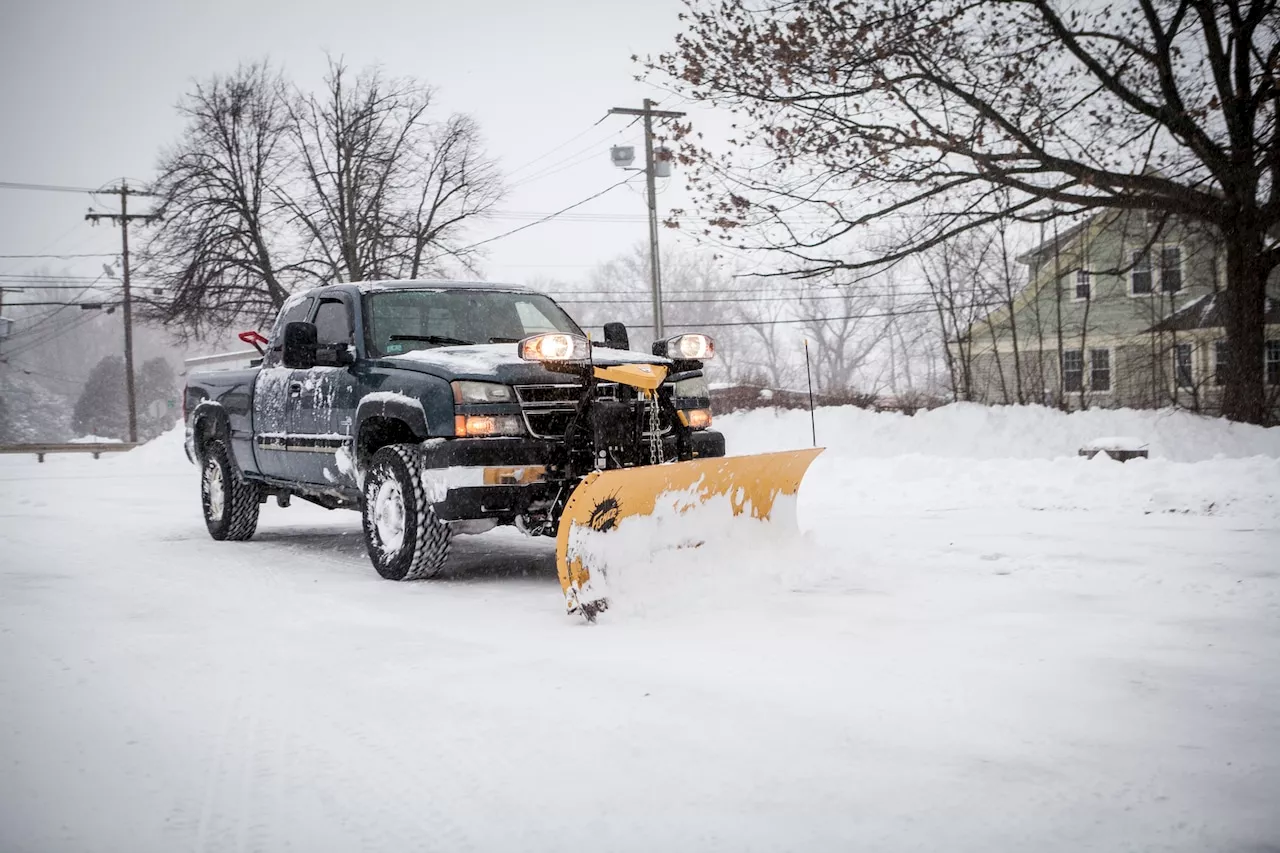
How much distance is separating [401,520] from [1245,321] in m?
13.2

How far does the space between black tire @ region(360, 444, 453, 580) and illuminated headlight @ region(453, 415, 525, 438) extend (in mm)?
390

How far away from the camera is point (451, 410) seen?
20.0 feet

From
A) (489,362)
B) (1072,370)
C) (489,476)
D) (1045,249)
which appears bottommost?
(489,476)

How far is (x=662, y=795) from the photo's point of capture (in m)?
3.00

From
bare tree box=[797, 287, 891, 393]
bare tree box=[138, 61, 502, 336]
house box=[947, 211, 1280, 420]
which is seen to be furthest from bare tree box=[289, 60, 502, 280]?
bare tree box=[797, 287, 891, 393]

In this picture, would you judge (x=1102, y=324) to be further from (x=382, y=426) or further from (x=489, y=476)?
(x=489, y=476)

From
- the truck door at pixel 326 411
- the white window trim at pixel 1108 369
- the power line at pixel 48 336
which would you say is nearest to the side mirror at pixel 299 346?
the truck door at pixel 326 411

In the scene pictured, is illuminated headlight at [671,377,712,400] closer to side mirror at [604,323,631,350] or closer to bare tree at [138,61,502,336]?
side mirror at [604,323,631,350]

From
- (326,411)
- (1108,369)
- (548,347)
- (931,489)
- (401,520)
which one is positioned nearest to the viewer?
(548,347)

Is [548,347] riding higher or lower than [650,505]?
higher

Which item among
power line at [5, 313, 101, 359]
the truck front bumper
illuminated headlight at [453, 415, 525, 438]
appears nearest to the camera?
the truck front bumper

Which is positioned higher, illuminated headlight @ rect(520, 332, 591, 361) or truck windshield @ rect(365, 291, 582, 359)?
truck windshield @ rect(365, 291, 582, 359)

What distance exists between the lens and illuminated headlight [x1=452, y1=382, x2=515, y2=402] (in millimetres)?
6113

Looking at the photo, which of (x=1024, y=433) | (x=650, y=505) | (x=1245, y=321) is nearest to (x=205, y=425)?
(x=650, y=505)
